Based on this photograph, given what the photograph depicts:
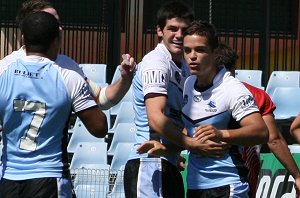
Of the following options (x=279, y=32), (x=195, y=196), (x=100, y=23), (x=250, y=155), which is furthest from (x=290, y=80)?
(x=195, y=196)

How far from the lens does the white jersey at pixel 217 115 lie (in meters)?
6.05

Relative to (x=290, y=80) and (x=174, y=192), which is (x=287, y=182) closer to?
(x=174, y=192)

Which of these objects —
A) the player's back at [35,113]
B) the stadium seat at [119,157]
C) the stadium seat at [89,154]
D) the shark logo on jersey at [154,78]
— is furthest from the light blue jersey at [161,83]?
the stadium seat at [89,154]

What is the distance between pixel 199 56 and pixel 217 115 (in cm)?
37

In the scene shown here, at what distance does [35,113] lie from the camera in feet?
19.1

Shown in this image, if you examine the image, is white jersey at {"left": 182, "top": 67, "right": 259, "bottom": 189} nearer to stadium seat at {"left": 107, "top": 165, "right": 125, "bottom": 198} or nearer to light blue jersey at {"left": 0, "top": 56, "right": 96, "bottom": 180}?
light blue jersey at {"left": 0, "top": 56, "right": 96, "bottom": 180}

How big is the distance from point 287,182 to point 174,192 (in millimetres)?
3165

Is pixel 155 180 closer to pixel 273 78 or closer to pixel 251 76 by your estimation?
pixel 251 76

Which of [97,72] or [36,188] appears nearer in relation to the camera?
[36,188]

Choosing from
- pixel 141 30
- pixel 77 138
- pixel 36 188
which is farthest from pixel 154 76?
pixel 141 30

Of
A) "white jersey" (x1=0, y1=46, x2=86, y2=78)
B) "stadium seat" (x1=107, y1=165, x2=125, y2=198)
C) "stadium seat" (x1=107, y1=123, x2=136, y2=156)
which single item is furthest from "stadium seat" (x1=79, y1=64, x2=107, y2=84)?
"white jersey" (x1=0, y1=46, x2=86, y2=78)

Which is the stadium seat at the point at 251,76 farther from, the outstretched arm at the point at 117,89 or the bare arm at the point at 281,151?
the outstretched arm at the point at 117,89

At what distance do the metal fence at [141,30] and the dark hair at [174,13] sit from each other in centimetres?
746

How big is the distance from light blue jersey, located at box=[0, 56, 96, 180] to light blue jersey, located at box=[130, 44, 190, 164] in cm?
60
